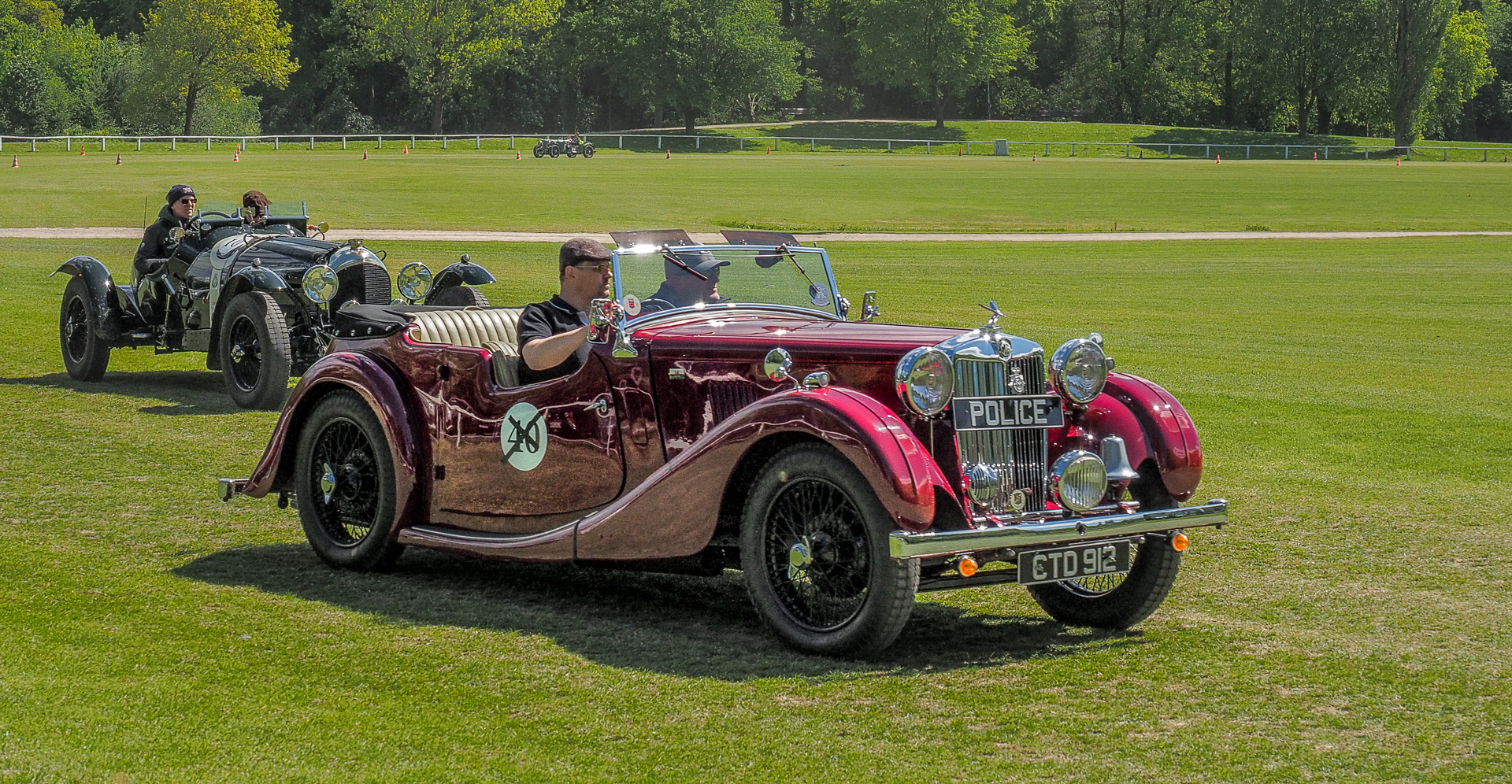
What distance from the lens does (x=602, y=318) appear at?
257 inches

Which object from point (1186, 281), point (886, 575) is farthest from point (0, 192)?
point (886, 575)

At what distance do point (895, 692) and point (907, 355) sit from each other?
125 cm

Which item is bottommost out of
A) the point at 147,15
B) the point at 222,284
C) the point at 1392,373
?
the point at 1392,373

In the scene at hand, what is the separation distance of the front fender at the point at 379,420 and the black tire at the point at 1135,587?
9.92 ft

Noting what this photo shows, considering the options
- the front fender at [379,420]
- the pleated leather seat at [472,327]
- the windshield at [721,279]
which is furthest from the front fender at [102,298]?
the windshield at [721,279]

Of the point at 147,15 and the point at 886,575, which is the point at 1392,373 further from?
the point at 147,15

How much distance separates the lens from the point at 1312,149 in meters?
89.0

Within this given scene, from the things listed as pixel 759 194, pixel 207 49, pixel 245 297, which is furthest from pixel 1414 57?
pixel 245 297

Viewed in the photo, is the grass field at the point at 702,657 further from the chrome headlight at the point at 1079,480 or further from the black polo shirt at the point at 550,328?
the black polo shirt at the point at 550,328

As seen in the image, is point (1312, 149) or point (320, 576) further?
point (1312, 149)

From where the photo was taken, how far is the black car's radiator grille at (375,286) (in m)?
13.8

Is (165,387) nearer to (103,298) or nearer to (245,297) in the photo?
(103,298)

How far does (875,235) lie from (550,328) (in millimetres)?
31202

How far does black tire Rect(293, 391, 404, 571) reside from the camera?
23.9 ft
